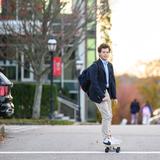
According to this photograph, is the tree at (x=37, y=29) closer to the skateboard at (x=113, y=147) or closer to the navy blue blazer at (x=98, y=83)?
the navy blue blazer at (x=98, y=83)

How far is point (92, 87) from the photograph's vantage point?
12.2 meters

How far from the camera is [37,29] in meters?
33.0

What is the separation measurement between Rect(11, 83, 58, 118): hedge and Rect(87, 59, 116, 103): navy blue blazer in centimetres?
2472

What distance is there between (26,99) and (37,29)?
5.88 meters

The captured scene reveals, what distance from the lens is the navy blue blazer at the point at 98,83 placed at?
1219 centimetres

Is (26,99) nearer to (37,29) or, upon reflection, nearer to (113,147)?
(37,29)

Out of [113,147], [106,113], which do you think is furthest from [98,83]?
[113,147]

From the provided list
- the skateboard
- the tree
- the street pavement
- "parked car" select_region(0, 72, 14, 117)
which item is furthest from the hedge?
the skateboard

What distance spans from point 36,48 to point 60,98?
10380 mm

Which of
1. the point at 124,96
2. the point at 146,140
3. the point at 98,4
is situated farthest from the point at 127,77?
the point at 146,140

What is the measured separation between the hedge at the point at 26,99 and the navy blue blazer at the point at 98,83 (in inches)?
973

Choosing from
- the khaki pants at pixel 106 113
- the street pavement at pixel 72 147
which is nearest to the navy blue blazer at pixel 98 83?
the khaki pants at pixel 106 113

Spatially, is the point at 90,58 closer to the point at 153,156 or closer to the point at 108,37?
the point at 108,37

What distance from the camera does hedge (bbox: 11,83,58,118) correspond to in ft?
122
